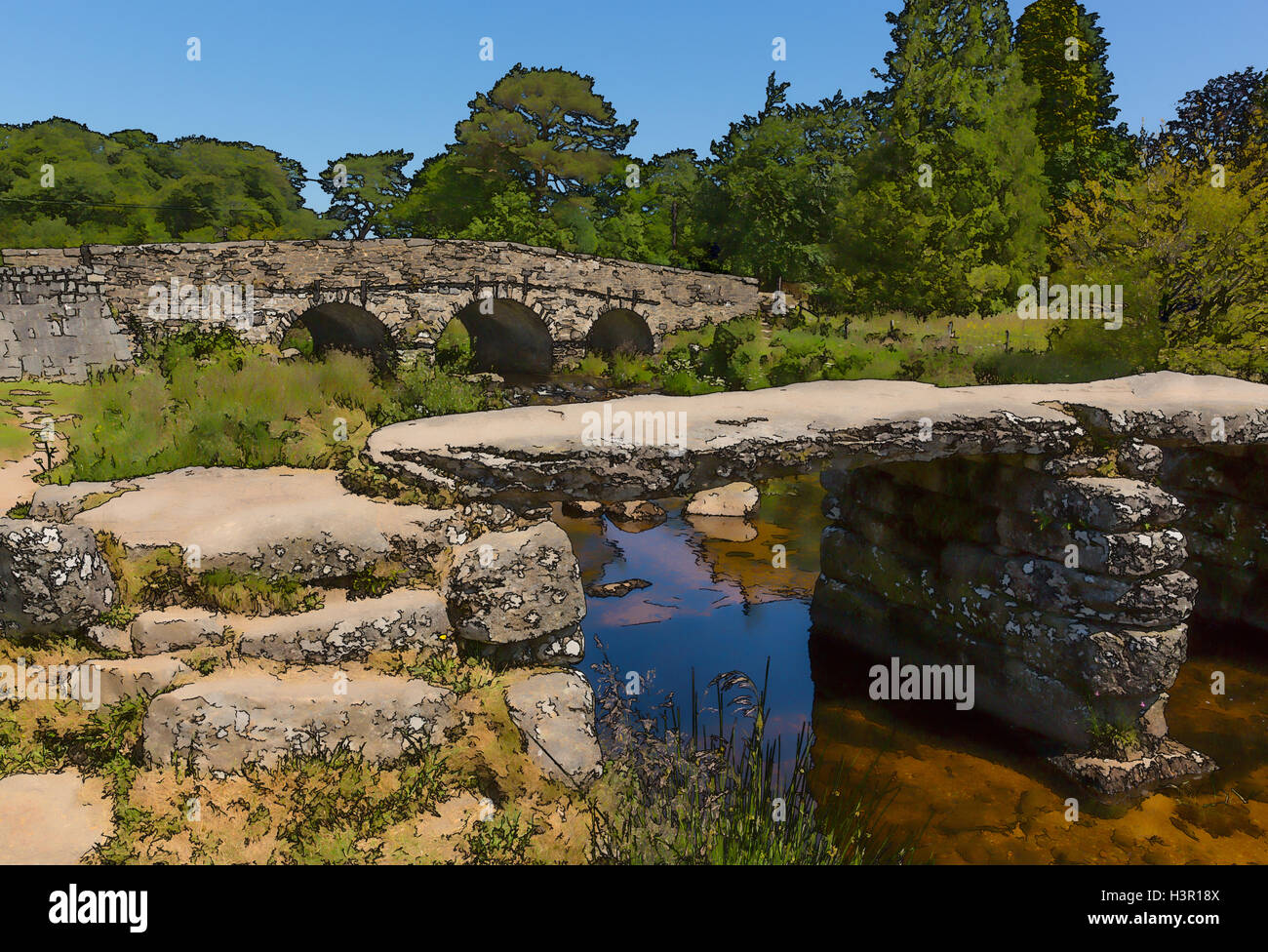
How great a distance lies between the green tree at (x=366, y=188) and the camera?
157ft

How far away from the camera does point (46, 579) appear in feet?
16.4

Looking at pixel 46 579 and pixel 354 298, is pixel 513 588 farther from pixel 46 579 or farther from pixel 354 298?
pixel 354 298

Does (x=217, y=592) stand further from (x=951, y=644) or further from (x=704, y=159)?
(x=704, y=159)

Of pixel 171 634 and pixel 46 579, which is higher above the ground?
pixel 46 579

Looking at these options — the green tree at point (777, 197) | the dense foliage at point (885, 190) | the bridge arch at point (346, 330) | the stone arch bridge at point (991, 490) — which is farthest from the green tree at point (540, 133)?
the stone arch bridge at point (991, 490)

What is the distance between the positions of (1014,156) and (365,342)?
77.3 ft

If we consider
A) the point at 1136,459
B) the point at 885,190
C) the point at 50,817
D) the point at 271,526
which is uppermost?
the point at 885,190

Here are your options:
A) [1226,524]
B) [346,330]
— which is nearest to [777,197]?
[346,330]

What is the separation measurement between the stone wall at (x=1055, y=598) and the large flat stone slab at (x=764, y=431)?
73cm

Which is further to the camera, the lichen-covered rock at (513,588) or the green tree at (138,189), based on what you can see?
the green tree at (138,189)

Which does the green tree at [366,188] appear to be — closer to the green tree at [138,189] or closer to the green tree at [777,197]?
the green tree at [138,189]

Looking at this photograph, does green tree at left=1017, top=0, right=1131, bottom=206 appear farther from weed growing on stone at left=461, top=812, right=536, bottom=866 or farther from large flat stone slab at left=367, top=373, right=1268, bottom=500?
weed growing on stone at left=461, top=812, right=536, bottom=866

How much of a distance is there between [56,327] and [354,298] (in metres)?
6.92

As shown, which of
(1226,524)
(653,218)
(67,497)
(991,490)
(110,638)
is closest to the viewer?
(110,638)
